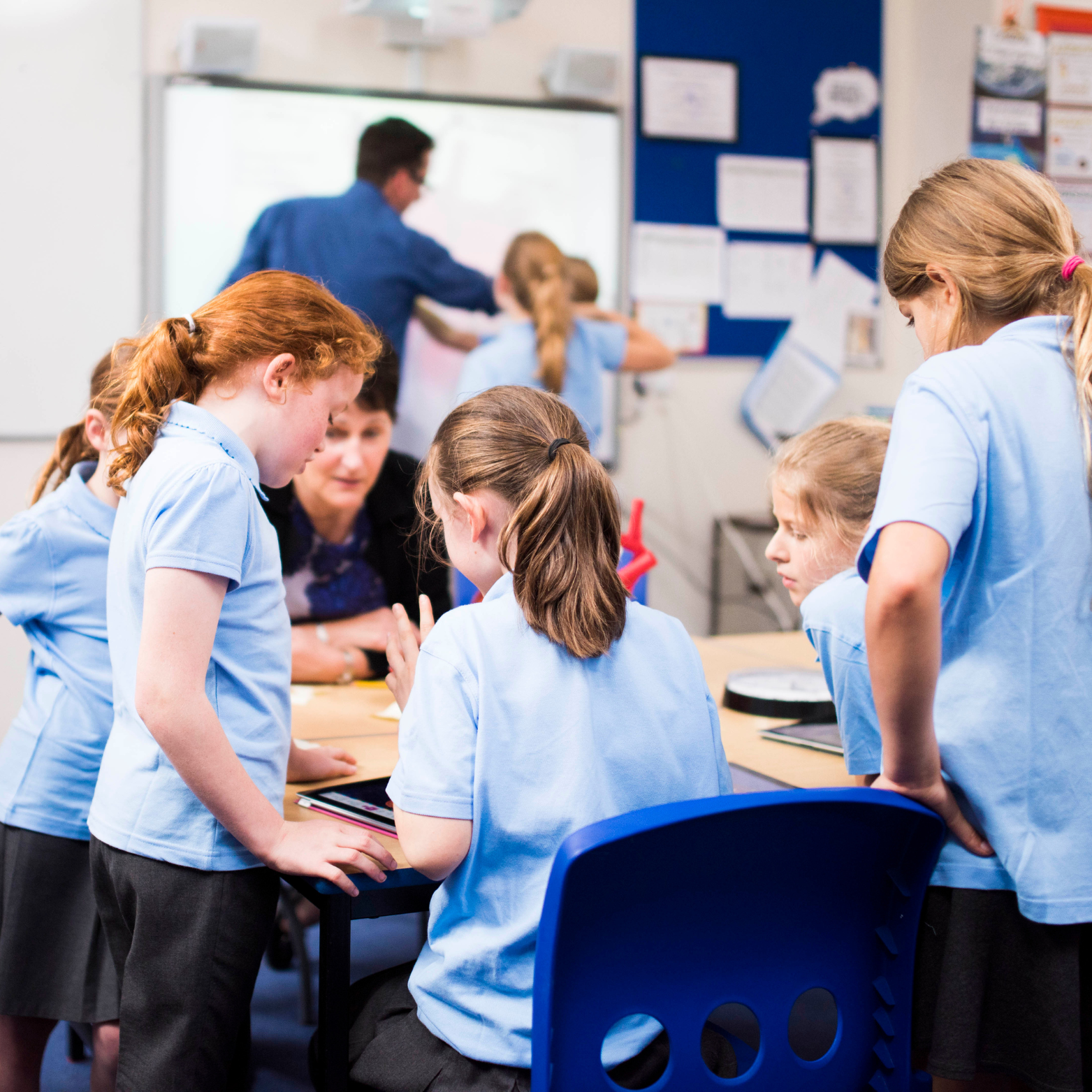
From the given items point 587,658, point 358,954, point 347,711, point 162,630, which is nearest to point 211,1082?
point 162,630

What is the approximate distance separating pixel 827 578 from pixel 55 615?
39.1 inches

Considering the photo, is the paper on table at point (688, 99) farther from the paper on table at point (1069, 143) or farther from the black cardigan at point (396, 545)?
the black cardigan at point (396, 545)

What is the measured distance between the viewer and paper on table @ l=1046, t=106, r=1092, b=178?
407 cm

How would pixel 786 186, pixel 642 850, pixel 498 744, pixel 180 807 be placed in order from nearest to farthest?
pixel 642 850 → pixel 498 744 → pixel 180 807 → pixel 786 186

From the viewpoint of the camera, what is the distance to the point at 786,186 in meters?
3.83

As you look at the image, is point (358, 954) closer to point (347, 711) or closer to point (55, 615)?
point (347, 711)

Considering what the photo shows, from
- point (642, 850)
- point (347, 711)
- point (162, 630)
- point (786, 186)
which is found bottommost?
point (347, 711)

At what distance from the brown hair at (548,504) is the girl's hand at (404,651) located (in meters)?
0.20

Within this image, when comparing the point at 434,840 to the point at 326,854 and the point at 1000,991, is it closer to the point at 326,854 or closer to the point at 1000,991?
the point at 326,854

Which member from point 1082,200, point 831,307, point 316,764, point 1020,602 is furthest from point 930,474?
point 1082,200

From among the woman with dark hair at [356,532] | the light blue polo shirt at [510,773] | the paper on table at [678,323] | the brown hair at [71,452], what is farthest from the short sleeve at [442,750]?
the paper on table at [678,323]

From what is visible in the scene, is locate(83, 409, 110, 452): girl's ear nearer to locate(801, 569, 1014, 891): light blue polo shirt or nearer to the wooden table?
the wooden table

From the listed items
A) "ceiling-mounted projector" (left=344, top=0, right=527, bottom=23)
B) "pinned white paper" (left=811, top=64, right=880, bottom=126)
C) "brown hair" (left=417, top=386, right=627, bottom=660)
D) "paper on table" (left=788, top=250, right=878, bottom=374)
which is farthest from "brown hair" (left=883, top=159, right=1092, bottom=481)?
"pinned white paper" (left=811, top=64, right=880, bottom=126)

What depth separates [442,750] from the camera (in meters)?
0.97
